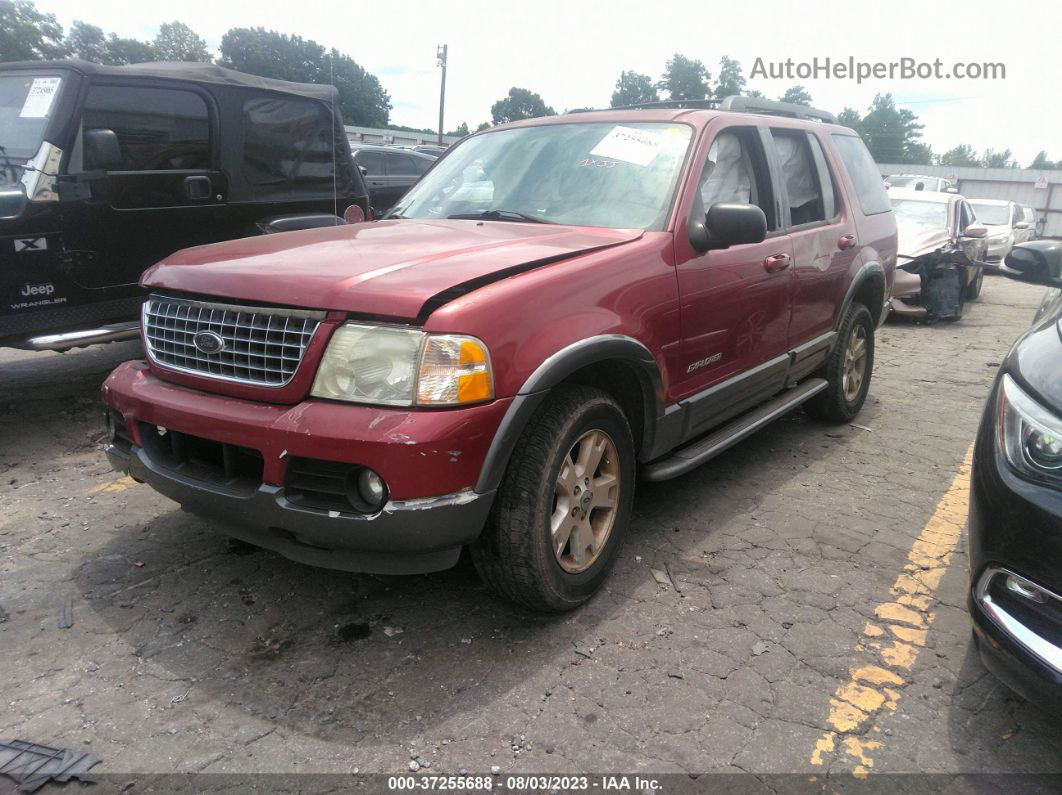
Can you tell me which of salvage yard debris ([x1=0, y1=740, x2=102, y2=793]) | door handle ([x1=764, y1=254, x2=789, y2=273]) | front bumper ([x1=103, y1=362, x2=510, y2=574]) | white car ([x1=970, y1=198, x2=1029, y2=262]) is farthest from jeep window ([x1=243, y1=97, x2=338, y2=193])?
white car ([x1=970, y1=198, x2=1029, y2=262])

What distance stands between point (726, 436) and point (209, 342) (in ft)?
7.67

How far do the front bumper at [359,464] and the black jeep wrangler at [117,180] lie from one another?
2.13 metres

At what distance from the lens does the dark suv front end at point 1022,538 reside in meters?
1.89

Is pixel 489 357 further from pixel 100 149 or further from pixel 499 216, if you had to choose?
pixel 100 149

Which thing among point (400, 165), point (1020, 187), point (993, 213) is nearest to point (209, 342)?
point (400, 165)

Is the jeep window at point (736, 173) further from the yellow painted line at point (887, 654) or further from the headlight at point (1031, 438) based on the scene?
the yellow painted line at point (887, 654)

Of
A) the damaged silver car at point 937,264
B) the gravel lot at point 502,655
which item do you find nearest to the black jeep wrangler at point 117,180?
the gravel lot at point 502,655

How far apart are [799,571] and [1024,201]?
42.9m

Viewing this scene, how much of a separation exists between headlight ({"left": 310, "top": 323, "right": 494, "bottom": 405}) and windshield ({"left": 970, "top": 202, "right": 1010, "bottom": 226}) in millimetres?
18423

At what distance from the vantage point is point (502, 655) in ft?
8.48

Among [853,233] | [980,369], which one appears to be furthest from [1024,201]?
[853,233]

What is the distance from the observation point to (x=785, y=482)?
418cm

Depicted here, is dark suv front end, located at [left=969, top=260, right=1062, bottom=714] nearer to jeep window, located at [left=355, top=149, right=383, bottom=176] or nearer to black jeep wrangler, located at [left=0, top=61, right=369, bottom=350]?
black jeep wrangler, located at [left=0, top=61, right=369, bottom=350]

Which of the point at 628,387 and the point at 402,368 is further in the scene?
the point at 628,387
